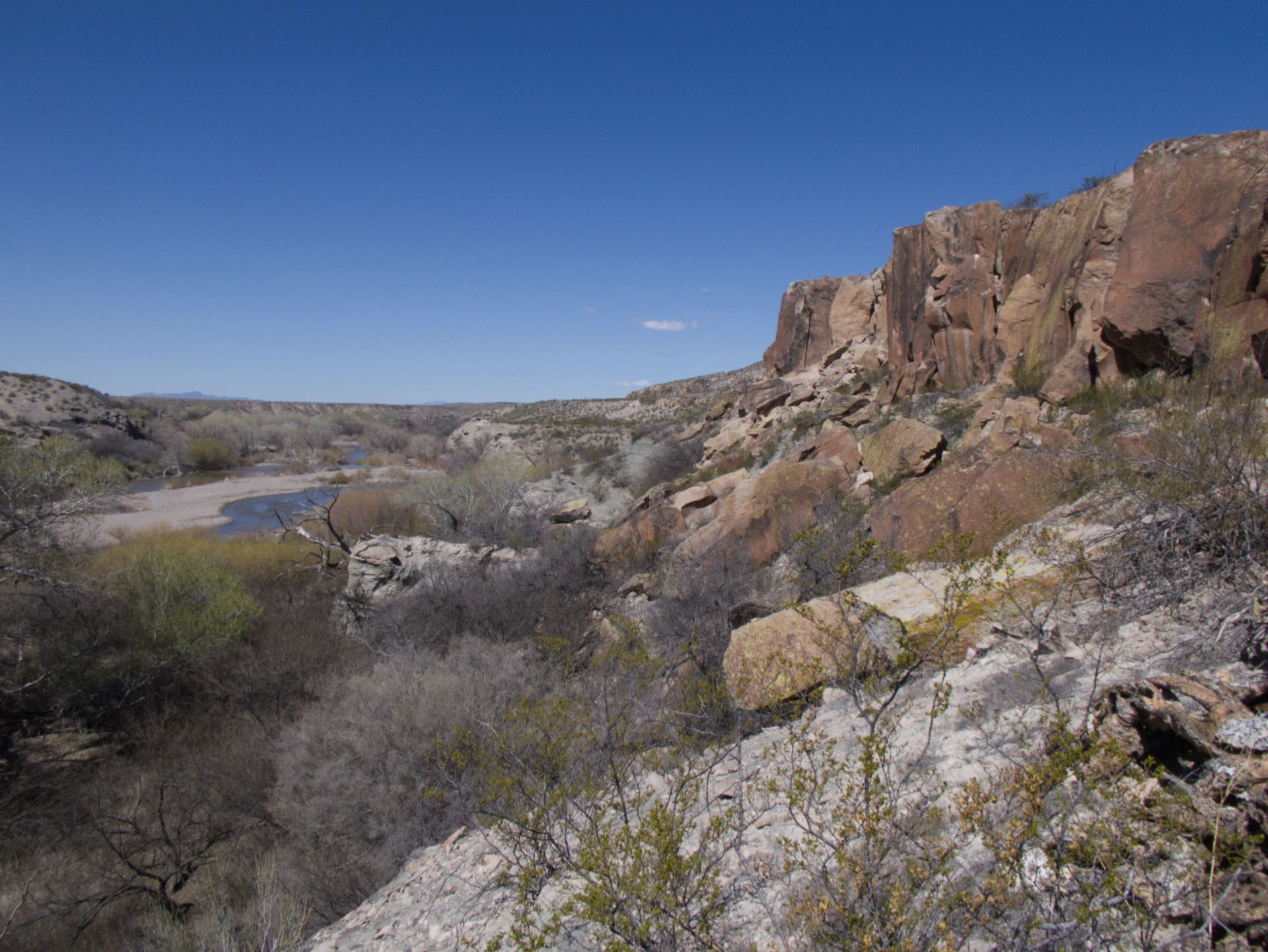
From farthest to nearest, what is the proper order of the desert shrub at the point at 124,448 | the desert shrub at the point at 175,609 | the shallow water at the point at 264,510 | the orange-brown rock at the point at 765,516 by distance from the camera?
the desert shrub at the point at 124,448, the shallow water at the point at 264,510, the desert shrub at the point at 175,609, the orange-brown rock at the point at 765,516

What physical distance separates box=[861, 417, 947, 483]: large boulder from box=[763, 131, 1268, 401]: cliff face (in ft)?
6.04

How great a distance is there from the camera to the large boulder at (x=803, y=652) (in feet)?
13.5

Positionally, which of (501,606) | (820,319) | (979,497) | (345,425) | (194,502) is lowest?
(501,606)

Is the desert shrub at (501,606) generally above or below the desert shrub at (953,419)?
below

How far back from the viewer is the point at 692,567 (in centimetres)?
823

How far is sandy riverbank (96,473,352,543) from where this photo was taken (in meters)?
23.7

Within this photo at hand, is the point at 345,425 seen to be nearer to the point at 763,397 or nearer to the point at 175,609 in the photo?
the point at 763,397

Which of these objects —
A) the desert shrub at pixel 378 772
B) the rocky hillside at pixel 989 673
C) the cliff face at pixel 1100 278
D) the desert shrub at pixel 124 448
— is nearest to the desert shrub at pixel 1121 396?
the rocky hillside at pixel 989 673

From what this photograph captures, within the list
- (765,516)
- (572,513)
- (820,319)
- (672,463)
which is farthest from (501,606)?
(820,319)

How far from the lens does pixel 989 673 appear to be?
3.69 m

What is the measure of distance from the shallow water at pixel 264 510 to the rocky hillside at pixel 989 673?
2111 centimetres

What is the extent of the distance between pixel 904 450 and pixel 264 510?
31.5 m

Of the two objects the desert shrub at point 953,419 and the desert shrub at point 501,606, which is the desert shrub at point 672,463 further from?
the desert shrub at point 953,419

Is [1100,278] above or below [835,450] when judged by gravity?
above
